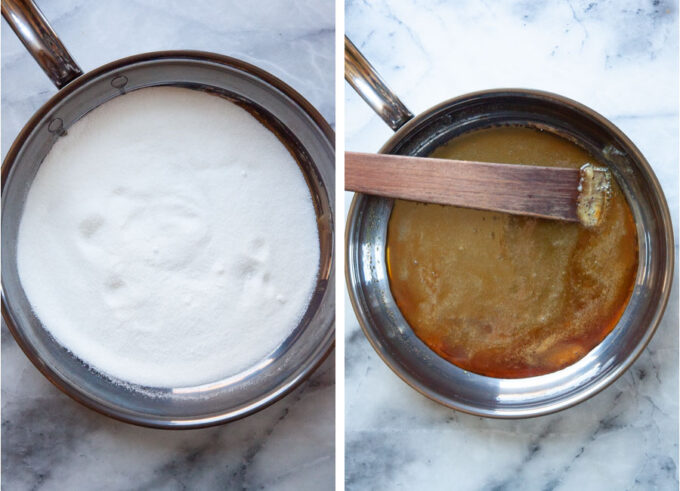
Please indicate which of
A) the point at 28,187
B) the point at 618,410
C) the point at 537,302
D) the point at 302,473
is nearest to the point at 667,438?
the point at 618,410

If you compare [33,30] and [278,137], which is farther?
[278,137]

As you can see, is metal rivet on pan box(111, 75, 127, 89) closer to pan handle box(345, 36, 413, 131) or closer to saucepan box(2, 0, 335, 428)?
saucepan box(2, 0, 335, 428)

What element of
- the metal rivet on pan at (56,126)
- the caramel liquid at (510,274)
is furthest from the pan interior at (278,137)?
the caramel liquid at (510,274)

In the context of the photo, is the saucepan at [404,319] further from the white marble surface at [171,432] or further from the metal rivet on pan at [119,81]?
the metal rivet on pan at [119,81]

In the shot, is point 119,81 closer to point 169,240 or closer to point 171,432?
point 169,240

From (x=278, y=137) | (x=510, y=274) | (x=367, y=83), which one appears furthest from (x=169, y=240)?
(x=510, y=274)

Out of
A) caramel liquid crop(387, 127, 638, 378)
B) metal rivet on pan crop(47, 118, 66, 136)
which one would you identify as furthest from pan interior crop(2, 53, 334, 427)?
caramel liquid crop(387, 127, 638, 378)
